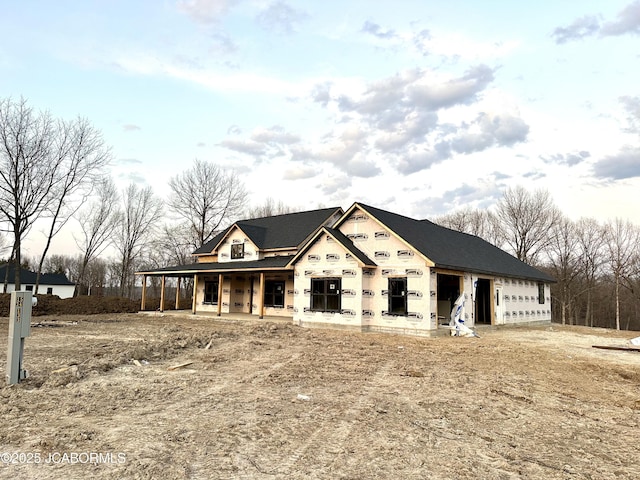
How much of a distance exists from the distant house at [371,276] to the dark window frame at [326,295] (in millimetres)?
46

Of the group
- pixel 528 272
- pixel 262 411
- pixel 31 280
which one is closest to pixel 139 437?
pixel 262 411

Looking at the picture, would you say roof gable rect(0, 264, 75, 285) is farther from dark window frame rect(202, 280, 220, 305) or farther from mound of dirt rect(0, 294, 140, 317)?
dark window frame rect(202, 280, 220, 305)

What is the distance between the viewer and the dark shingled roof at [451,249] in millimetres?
17578

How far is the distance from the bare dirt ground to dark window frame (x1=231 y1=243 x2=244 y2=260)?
51.5 ft

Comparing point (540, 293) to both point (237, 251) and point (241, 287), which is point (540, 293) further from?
point (237, 251)

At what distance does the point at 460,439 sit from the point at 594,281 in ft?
142

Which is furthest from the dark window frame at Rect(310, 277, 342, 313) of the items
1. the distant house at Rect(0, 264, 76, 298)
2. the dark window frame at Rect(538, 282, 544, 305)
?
the distant house at Rect(0, 264, 76, 298)

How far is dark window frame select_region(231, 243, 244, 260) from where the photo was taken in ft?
87.5

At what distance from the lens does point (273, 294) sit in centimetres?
2450

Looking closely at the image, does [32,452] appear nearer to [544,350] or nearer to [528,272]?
[544,350]

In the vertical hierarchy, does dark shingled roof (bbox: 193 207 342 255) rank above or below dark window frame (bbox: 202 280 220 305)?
above

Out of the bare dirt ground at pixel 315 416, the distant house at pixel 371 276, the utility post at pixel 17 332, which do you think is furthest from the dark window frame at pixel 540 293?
the utility post at pixel 17 332

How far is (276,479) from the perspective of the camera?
384 centimetres

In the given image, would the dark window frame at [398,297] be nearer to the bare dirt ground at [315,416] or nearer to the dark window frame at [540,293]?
the bare dirt ground at [315,416]
